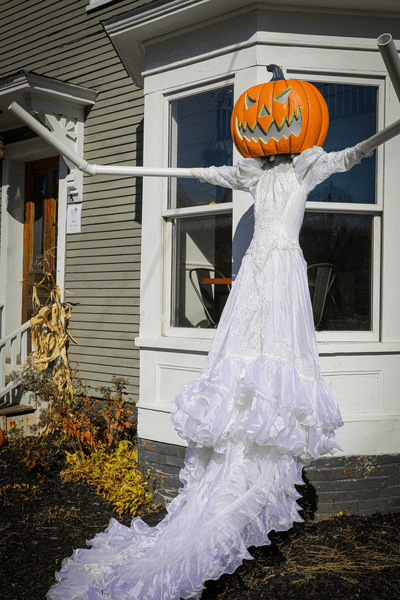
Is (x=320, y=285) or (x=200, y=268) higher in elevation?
(x=200, y=268)

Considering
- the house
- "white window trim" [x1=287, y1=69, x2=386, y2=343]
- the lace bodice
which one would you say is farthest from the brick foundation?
the lace bodice

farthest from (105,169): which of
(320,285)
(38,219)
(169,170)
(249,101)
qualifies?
(38,219)

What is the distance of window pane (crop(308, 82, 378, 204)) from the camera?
3506 millimetres

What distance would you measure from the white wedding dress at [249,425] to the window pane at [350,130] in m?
1.19

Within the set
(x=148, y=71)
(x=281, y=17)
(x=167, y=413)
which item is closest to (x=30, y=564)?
(x=167, y=413)

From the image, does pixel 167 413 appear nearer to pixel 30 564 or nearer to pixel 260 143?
pixel 30 564

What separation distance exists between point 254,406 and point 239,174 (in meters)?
1.19

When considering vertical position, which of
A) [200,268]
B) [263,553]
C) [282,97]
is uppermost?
[282,97]

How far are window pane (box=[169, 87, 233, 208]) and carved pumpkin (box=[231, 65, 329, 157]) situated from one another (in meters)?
1.25

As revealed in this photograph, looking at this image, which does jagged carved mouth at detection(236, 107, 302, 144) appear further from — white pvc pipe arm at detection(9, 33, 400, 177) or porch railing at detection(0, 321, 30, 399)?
porch railing at detection(0, 321, 30, 399)

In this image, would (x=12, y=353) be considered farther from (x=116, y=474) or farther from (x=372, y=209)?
(x=372, y=209)

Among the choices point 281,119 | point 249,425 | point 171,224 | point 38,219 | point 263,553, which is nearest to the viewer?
point 249,425

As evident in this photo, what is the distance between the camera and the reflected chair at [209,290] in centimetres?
375

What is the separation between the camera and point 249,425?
6.86 feet
